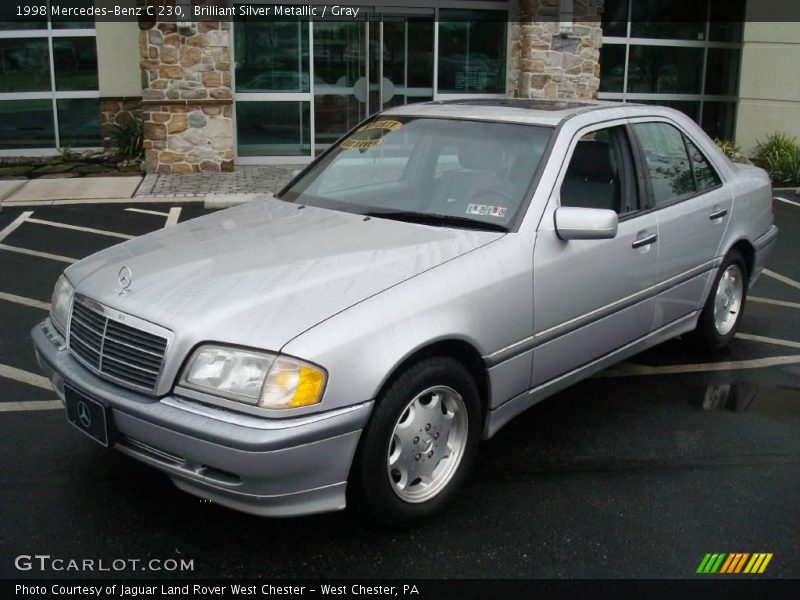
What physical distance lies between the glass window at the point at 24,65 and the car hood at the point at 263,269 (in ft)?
Result: 36.9

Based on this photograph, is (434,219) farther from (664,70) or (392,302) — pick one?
(664,70)

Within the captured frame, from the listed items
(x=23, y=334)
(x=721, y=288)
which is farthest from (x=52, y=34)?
(x=721, y=288)

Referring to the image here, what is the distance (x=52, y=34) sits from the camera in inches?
556

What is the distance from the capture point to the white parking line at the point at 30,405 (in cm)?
476

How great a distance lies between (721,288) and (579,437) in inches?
68.1

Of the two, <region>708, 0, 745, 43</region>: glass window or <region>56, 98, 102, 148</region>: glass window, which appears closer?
<region>56, 98, 102, 148</region>: glass window

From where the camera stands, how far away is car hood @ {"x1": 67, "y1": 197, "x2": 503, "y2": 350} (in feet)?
10.8

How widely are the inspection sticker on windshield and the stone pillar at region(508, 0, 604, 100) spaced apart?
10.4m

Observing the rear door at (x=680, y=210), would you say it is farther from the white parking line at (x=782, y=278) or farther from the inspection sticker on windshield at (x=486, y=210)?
the white parking line at (x=782, y=278)

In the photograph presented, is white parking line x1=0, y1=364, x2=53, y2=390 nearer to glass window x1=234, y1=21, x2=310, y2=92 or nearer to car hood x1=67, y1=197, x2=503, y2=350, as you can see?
car hood x1=67, y1=197, x2=503, y2=350

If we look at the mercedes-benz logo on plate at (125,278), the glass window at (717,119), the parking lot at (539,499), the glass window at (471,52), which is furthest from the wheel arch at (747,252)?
the glass window at (717,119)

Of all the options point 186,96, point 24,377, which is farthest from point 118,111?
point 24,377

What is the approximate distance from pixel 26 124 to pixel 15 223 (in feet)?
17.5

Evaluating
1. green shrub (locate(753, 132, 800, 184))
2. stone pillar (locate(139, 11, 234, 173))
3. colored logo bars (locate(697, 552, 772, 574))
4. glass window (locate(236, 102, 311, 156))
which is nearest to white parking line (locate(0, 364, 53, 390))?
colored logo bars (locate(697, 552, 772, 574))
